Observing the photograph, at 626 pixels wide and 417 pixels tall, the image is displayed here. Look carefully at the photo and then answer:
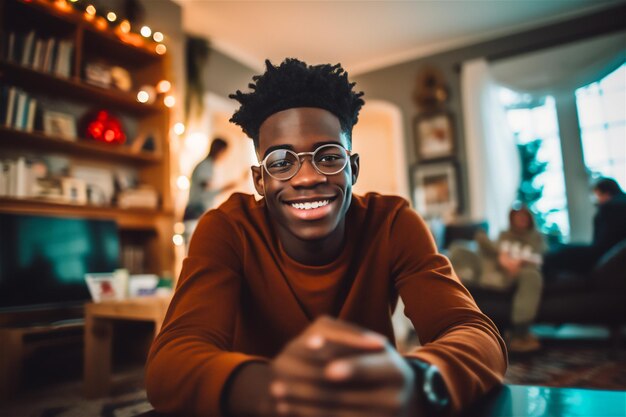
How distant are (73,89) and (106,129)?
0.34 meters

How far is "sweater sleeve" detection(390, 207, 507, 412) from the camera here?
0.55m

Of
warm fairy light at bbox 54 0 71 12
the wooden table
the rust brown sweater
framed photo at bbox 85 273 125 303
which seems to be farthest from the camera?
warm fairy light at bbox 54 0 71 12

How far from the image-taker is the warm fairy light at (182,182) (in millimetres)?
3926

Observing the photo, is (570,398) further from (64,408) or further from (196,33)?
(196,33)

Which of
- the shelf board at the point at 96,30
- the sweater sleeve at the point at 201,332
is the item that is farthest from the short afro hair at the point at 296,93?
the shelf board at the point at 96,30

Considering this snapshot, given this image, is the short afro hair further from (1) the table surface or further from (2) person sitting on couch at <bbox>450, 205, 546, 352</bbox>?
(2) person sitting on couch at <bbox>450, 205, 546, 352</bbox>

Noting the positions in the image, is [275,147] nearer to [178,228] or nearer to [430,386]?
[430,386]

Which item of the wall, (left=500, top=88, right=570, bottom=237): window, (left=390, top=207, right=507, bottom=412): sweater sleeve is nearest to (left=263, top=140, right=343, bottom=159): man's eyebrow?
(left=390, top=207, right=507, bottom=412): sweater sleeve

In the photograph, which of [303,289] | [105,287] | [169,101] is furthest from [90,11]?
[303,289]

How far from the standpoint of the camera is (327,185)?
811 mm

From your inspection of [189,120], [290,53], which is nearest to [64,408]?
[189,120]

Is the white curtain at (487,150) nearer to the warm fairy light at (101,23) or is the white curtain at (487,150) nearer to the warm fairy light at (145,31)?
the warm fairy light at (145,31)

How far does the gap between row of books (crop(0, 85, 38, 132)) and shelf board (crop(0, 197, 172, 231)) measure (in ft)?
1.55

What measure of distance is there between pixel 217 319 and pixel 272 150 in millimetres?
332
